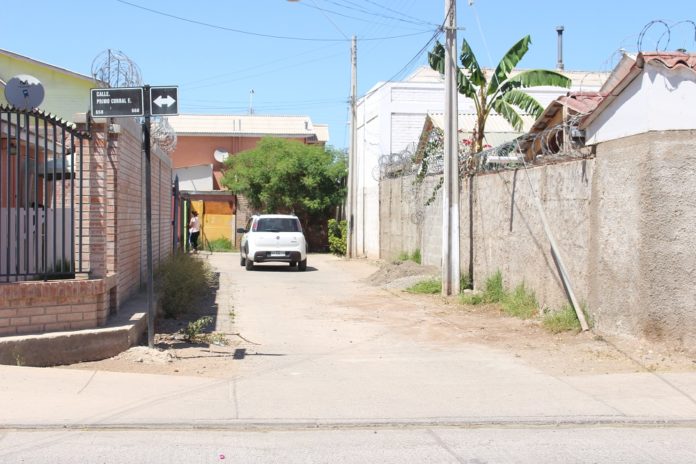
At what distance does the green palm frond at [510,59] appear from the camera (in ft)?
52.9

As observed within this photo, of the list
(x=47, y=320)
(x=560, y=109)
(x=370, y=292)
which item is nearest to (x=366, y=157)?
(x=370, y=292)

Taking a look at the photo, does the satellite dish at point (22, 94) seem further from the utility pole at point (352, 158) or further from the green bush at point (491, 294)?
the utility pole at point (352, 158)

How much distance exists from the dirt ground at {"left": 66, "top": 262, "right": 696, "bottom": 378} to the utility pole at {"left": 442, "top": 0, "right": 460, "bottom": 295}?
1.93 metres

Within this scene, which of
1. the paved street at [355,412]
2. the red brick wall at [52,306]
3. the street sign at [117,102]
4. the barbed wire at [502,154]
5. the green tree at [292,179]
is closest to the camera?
the paved street at [355,412]

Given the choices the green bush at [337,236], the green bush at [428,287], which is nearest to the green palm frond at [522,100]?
the green bush at [428,287]

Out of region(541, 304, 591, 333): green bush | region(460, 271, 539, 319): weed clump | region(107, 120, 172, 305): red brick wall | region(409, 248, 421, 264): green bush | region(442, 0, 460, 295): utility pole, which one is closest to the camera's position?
region(107, 120, 172, 305): red brick wall

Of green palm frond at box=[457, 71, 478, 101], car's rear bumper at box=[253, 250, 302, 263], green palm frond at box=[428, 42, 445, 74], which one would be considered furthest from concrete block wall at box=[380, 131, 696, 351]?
car's rear bumper at box=[253, 250, 302, 263]

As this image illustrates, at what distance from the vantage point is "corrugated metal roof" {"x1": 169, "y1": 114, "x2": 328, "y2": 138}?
42.8m

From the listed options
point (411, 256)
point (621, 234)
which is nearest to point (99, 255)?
point (621, 234)

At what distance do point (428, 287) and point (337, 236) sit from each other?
1657 centimetres

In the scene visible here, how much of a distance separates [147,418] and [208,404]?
682 millimetres

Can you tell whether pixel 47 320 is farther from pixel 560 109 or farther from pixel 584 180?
pixel 560 109

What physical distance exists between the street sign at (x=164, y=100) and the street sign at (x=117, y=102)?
0.13m

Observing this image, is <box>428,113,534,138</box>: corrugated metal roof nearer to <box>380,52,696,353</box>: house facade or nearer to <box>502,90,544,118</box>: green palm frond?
<box>502,90,544,118</box>: green palm frond
